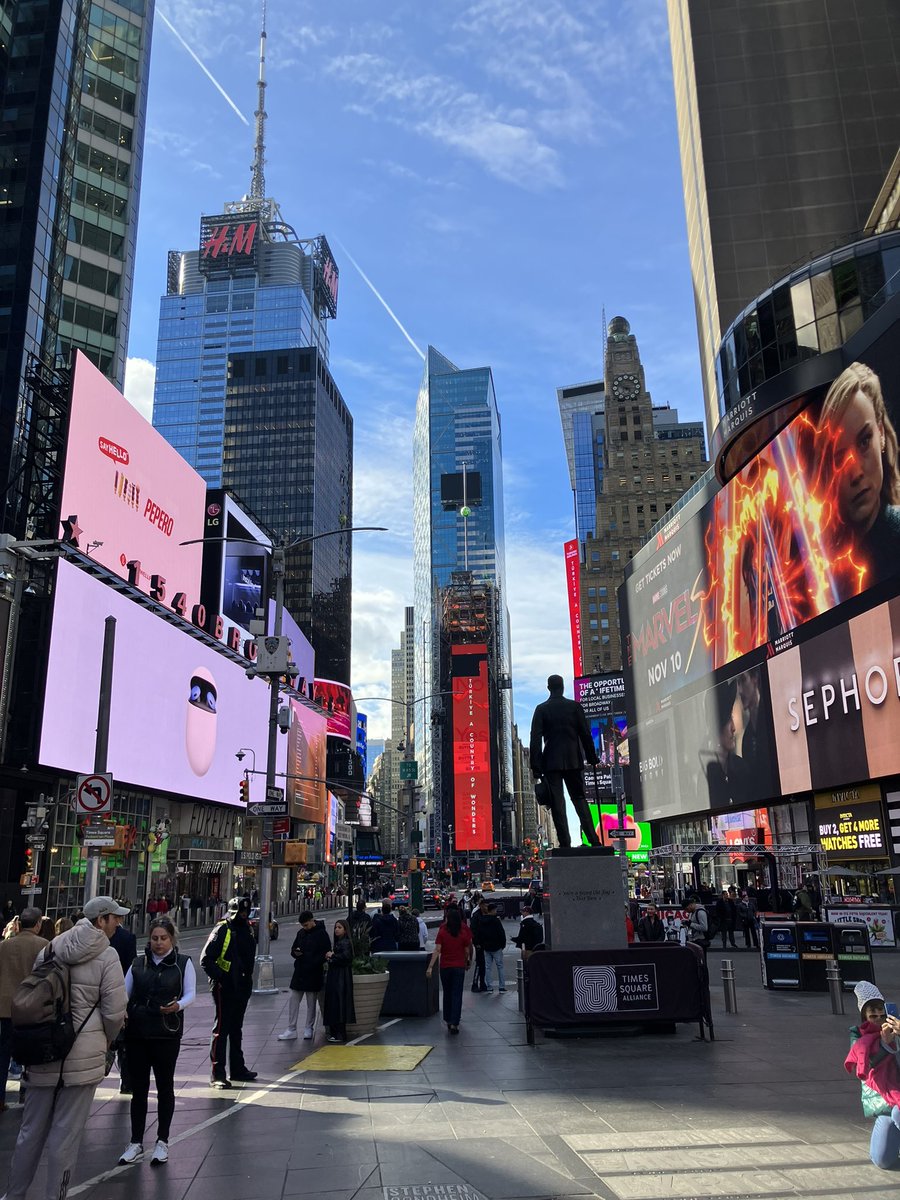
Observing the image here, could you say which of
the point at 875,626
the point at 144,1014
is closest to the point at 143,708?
the point at 875,626

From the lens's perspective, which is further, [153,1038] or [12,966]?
[12,966]

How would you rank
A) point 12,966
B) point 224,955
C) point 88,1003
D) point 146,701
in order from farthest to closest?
1. point 146,701
2. point 224,955
3. point 12,966
4. point 88,1003

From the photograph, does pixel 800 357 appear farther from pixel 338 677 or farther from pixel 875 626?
pixel 338 677

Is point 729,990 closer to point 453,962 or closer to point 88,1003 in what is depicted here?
point 453,962

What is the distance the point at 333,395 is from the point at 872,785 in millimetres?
168088

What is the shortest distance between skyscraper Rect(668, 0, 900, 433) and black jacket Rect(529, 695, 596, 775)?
216 feet

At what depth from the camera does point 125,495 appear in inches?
1895

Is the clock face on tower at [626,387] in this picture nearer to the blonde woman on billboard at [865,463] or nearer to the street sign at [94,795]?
the blonde woman on billboard at [865,463]

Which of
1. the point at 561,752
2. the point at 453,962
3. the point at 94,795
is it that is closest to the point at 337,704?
the point at 94,795

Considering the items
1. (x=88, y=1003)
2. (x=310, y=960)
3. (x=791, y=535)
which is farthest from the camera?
(x=791, y=535)

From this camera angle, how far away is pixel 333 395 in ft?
639

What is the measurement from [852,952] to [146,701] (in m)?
38.0

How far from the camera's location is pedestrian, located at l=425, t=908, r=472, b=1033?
1411 cm

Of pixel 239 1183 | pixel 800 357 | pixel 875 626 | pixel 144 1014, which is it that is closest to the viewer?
pixel 239 1183
